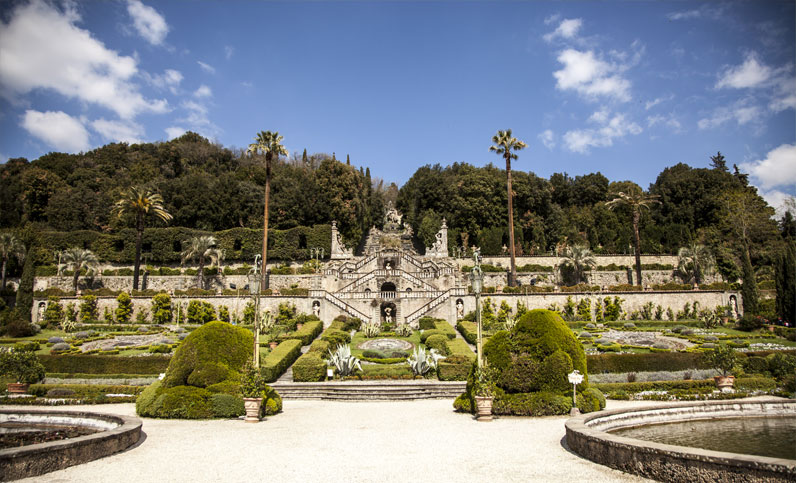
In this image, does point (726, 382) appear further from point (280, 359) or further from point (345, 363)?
point (280, 359)

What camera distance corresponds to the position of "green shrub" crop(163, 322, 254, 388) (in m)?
16.4

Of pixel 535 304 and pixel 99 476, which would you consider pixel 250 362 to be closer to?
pixel 99 476

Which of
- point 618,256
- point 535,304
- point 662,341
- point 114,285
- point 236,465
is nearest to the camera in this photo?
point 236,465

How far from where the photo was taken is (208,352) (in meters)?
16.6

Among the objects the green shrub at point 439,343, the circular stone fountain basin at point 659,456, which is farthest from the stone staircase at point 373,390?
the circular stone fountain basin at point 659,456

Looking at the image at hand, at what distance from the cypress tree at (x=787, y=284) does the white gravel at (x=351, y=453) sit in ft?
104

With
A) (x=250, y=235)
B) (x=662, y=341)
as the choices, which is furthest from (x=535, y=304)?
(x=250, y=235)

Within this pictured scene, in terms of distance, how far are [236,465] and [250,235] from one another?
48717 mm

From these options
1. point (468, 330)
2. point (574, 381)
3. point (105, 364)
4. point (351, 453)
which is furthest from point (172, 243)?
point (574, 381)

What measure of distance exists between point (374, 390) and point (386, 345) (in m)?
8.60

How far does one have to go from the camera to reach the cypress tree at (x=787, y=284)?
35.8 meters

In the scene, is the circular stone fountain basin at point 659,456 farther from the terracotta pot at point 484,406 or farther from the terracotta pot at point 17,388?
the terracotta pot at point 17,388

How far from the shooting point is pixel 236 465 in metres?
9.98

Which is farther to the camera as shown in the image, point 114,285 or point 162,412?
point 114,285
